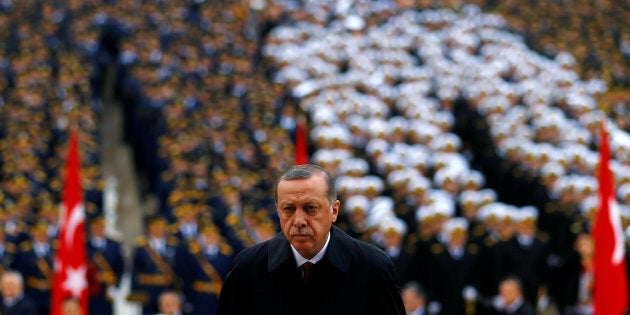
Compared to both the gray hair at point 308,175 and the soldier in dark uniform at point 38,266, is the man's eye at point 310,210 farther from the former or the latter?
the soldier in dark uniform at point 38,266

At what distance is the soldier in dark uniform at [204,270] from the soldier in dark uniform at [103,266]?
0.85 meters

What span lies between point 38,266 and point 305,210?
9.36m

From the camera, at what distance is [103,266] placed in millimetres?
11906

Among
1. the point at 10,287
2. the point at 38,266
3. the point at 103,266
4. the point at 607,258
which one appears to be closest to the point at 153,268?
the point at 103,266

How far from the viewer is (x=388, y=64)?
20656 mm

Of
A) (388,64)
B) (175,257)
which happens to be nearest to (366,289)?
(175,257)

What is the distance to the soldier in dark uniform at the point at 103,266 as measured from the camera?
1167cm

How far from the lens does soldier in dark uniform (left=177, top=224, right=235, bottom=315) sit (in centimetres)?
1150

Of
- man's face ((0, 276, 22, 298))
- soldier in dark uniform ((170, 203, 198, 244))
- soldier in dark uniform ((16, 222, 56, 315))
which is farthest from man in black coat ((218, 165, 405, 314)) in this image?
soldier in dark uniform ((170, 203, 198, 244))

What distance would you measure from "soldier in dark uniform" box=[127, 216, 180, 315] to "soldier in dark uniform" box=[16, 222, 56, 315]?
0.88 m

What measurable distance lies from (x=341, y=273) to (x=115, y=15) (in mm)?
18094

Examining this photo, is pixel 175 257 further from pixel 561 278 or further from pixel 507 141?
pixel 507 141

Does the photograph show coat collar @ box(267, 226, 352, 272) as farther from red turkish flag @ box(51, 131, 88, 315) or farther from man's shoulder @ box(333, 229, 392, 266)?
red turkish flag @ box(51, 131, 88, 315)

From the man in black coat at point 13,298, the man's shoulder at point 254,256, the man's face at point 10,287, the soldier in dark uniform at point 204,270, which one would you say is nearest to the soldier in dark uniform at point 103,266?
the soldier in dark uniform at point 204,270
